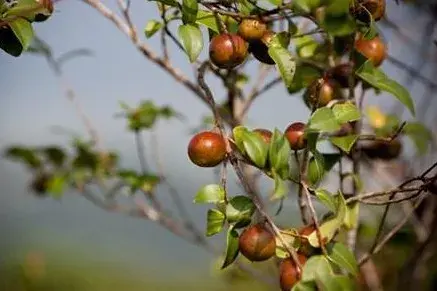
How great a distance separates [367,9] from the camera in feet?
2.42

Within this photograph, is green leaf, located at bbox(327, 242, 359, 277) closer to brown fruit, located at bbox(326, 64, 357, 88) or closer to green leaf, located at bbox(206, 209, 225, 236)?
green leaf, located at bbox(206, 209, 225, 236)

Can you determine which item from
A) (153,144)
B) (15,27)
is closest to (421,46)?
(153,144)

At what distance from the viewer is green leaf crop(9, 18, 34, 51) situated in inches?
27.1

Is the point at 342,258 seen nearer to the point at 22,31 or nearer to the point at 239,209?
the point at 239,209

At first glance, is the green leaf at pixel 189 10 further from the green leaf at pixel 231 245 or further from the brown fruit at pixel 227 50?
the green leaf at pixel 231 245

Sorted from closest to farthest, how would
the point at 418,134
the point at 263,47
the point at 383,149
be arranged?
1. the point at 263,47
2. the point at 383,149
3. the point at 418,134

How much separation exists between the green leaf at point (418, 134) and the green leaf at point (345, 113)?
1.70ft

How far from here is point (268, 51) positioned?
736mm

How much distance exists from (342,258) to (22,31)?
415mm

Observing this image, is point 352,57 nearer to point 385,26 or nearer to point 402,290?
point 385,26

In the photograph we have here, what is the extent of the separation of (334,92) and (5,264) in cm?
259

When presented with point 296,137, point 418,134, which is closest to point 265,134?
point 296,137

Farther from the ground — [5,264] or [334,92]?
[334,92]

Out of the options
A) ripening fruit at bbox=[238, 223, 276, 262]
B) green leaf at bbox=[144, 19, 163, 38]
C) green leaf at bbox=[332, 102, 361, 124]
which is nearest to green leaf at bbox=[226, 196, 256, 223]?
ripening fruit at bbox=[238, 223, 276, 262]
